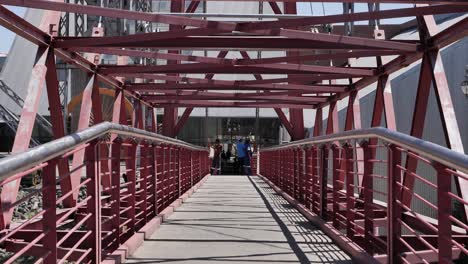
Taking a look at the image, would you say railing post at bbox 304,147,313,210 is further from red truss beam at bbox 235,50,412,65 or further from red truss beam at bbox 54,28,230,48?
red truss beam at bbox 54,28,230,48

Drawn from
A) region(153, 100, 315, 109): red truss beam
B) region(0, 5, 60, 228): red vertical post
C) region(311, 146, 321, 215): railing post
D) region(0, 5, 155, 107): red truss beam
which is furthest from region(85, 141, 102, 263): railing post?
region(153, 100, 315, 109): red truss beam

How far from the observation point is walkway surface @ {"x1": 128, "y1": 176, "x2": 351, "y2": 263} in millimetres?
6032

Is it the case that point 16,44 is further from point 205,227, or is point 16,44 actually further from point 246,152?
point 205,227

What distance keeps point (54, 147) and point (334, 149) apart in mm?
4723

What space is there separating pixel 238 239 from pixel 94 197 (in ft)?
8.72

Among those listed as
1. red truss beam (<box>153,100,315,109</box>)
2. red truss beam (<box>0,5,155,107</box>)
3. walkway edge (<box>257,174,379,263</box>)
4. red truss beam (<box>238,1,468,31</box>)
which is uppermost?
red truss beam (<box>238,1,468,31</box>)

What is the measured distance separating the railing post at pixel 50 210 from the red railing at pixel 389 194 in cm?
233

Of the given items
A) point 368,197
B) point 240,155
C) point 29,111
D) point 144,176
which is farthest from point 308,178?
point 240,155

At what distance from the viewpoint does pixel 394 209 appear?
5.05 meters

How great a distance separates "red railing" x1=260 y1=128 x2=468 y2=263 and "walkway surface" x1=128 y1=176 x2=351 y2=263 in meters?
0.37

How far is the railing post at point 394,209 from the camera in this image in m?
5.02

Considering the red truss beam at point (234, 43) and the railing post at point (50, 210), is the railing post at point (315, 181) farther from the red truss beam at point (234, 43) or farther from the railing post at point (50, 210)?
the railing post at point (50, 210)

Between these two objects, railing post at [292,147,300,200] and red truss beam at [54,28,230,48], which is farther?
railing post at [292,147,300,200]

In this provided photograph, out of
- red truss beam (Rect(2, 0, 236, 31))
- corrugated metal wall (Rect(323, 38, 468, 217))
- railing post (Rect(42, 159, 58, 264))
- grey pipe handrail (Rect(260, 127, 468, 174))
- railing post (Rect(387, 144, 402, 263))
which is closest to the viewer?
grey pipe handrail (Rect(260, 127, 468, 174))
